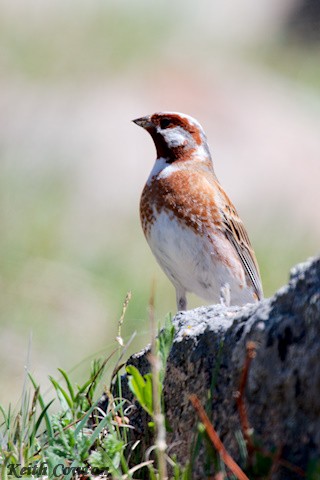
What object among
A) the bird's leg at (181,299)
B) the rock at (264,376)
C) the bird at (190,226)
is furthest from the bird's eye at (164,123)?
the rock at (264,376)

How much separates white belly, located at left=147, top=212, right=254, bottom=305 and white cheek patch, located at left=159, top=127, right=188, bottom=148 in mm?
661

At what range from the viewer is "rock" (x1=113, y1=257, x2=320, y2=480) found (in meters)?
2.91

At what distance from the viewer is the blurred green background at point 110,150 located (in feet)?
40.2

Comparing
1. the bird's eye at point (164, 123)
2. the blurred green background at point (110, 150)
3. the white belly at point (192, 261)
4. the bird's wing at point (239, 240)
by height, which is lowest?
the white belly at point (192, 261)

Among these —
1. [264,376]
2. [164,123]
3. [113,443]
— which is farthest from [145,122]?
[264,376]

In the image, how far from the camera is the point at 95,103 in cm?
1734

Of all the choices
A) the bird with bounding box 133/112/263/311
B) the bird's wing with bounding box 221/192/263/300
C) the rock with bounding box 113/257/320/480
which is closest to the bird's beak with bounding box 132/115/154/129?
the bird with bounding box 133/112/263/311

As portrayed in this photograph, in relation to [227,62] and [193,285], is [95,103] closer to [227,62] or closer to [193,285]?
[227,62]

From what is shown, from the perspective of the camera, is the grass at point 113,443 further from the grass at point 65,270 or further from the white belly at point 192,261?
the grass at point 65,270

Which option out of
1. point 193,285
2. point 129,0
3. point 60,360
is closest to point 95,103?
point 129,0

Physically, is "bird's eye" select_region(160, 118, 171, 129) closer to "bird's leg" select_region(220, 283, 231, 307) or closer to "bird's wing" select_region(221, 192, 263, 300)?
"bird's wing" select_region(221, 192, 263, 300)

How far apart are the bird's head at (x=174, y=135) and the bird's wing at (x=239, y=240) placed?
36cm

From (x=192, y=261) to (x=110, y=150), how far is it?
10.2m

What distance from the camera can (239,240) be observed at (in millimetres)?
6227
